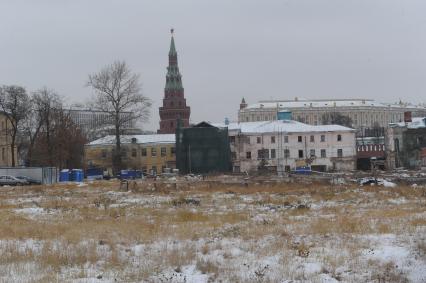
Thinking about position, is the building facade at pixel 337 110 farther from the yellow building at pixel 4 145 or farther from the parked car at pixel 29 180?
the parked car at pixel 29 180

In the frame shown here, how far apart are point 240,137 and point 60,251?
83.4m

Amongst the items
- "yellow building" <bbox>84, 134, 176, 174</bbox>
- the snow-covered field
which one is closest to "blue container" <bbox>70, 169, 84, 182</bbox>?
"yellow building" <bbox>84, 134, 176, 174</bbox>

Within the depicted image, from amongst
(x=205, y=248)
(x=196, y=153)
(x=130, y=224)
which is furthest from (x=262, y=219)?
(x=196, y=153)

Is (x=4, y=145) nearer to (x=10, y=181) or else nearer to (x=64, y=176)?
(x=64, y=176)

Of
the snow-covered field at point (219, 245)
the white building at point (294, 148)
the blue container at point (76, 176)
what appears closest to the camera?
the snow-covered field at point (219, 245)

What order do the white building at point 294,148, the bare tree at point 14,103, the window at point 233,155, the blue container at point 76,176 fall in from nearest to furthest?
the blue container at point 76,176 < the bare tree at point 14,103 < the white building at point 294,148 < the window at point 233,155

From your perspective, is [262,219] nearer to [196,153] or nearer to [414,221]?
[414,221]

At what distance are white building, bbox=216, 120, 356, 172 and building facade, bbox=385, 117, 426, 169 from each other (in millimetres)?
5863

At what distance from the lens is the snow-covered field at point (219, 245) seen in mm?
9625

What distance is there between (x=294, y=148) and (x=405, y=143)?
1696 cm

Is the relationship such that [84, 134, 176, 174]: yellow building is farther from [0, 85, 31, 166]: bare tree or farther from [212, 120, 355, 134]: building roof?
[0, 85, 31, 166]: bare tree

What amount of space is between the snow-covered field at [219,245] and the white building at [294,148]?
72055 millimetres

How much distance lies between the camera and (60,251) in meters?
11.9

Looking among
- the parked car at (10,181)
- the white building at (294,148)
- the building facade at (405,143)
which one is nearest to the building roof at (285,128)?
the white building at (294,148)
